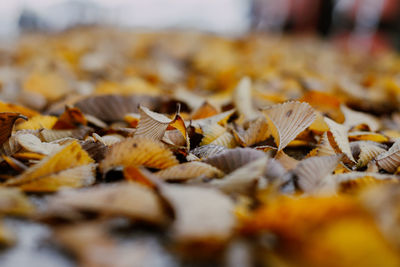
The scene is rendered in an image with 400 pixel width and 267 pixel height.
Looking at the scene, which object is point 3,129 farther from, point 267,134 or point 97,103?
point 267,134

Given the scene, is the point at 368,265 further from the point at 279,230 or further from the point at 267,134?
the point at 267,134

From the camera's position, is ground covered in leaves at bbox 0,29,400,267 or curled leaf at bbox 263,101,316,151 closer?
ground covered in leaves at bbox 0,29,400,267

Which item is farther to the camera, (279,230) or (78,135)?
(78,135)

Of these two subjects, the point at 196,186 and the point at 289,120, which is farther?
the point at 289,120

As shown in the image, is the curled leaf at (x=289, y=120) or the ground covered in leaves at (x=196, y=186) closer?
the ground covered in leaves at (x=196, y=186)

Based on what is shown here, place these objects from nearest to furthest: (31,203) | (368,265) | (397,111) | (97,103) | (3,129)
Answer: (368,265) < (31,203) < (3,129) < (97,103) < (397,111)

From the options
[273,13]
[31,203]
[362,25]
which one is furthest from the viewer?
[273,13]

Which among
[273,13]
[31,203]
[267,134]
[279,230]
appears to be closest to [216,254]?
[279,230]

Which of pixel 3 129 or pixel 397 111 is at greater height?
pixel 3 129

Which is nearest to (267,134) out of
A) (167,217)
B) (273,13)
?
(167,217)
